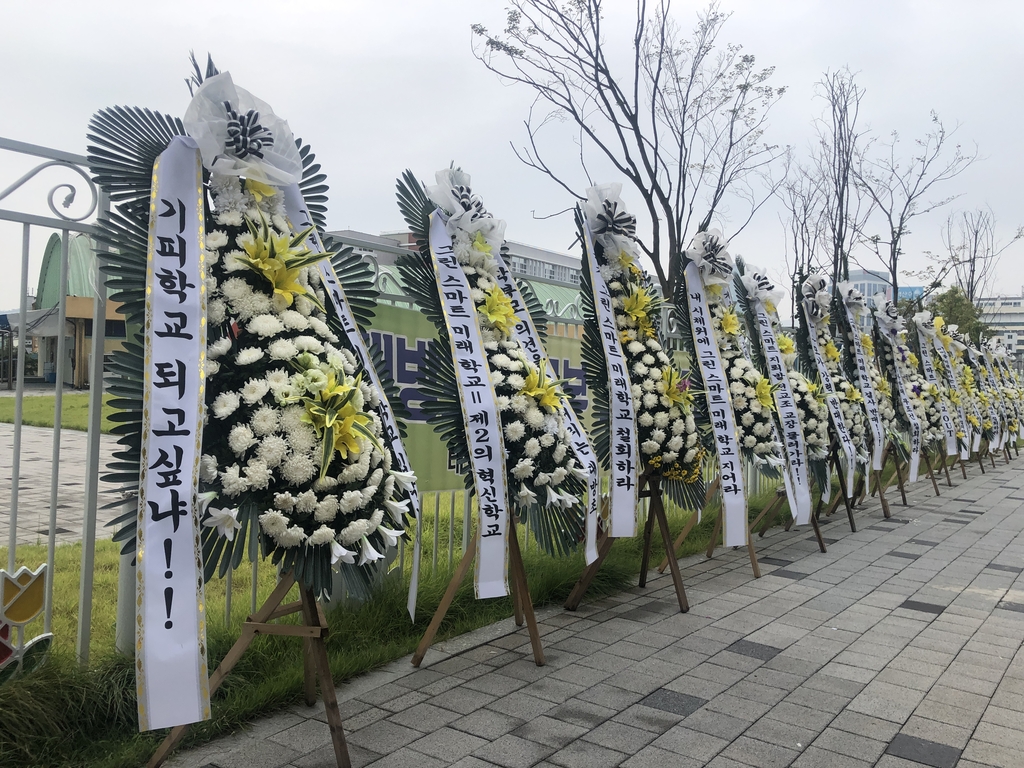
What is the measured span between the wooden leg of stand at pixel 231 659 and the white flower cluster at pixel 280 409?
32cm

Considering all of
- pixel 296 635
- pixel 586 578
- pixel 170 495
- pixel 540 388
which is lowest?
pixel 586 578

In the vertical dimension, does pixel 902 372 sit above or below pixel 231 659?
above

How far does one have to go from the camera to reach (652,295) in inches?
213

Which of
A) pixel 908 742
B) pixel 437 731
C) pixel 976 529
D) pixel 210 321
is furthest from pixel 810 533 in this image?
pixel 210 321

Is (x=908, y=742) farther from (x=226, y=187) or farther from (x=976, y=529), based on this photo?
(x=976, y=529)

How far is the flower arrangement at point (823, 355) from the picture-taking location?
8008mm

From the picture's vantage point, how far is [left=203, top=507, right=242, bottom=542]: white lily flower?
264 cm

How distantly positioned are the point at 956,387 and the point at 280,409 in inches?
494

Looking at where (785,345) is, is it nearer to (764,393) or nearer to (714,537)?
(764,393)

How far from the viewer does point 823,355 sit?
8211mm

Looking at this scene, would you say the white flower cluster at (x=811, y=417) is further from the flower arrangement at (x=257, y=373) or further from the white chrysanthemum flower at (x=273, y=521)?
the white chrysanthemum flower at (x=273, y=521)

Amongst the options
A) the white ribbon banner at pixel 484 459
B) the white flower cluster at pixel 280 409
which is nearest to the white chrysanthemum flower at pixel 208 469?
the white flower cluster at pixel 280 409

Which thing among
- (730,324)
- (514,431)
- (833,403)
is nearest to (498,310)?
(514,431)

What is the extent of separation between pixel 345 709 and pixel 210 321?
1748mm
